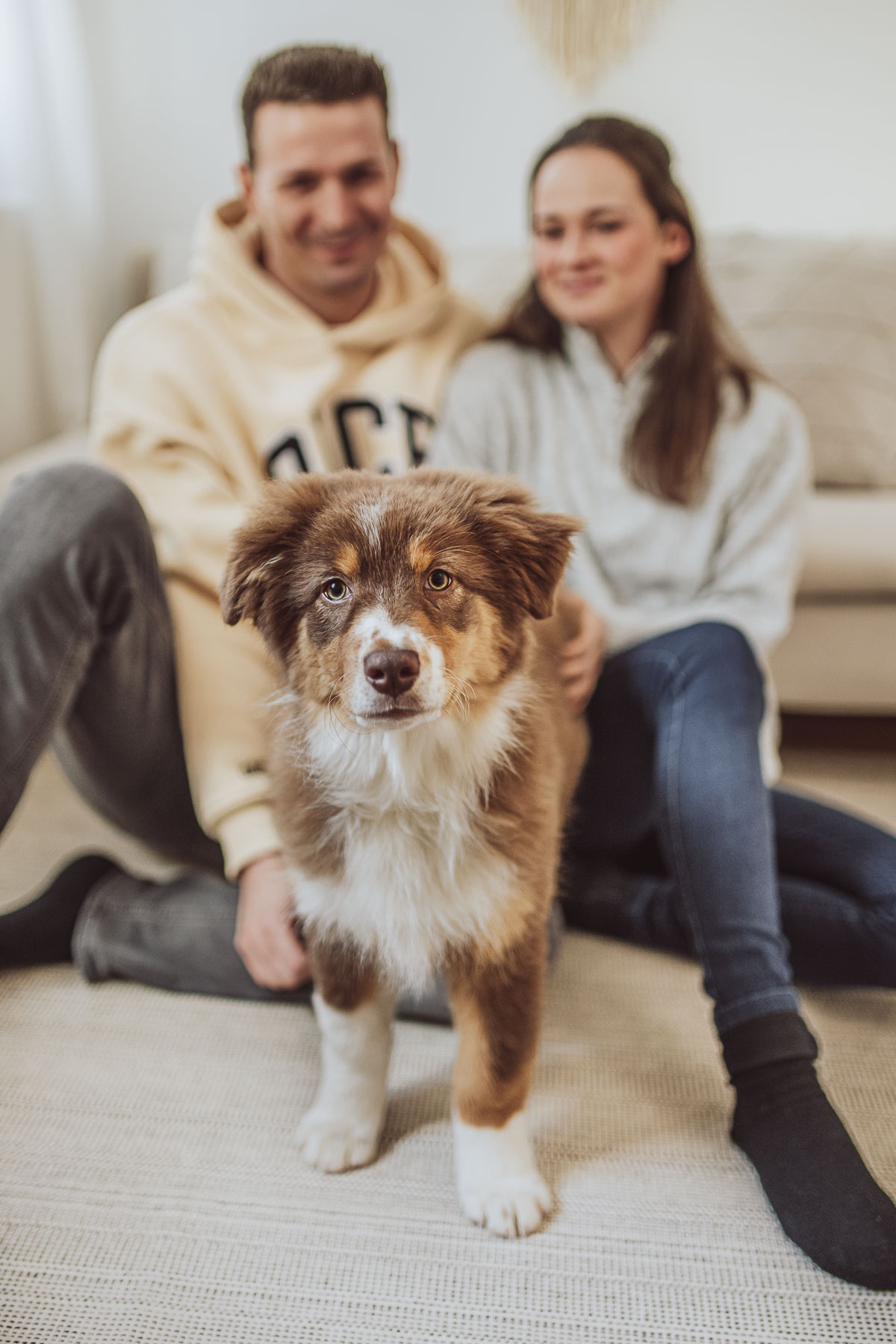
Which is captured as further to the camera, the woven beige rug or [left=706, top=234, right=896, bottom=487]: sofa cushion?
[left=706, top=234, right=896, bottom=487]: sofa cushion

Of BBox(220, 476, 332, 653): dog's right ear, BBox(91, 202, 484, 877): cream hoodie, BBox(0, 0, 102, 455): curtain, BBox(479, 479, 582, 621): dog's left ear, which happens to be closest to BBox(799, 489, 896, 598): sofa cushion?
BBox(91, 202, 484, 877): cream hoodie

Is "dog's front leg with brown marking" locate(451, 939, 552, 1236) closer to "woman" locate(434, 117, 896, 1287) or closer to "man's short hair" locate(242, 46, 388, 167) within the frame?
"woman" locate(434, 117, 896, 1287)

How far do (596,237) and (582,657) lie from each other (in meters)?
0.85

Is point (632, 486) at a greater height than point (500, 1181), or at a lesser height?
greater

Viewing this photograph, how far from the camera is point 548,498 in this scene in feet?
6.59

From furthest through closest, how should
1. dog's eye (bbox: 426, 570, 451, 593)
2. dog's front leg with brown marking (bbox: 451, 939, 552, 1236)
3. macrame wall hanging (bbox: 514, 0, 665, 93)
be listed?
macrame wall hanging (bbox: 514, 0, 665, 93) < dog's front leg with brown marking (bbox: 451, 939, 552, 1236) < dog's eye (bbox: 426, 570, 451, 593)

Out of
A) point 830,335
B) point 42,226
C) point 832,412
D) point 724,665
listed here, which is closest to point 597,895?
point 724,665

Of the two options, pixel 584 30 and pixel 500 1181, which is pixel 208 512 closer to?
pixel 500 1181

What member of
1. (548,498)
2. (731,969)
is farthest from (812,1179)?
(548,498)

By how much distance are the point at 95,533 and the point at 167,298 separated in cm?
73

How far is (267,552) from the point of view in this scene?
120 cm

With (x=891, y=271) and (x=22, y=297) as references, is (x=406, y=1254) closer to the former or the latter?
(x=891, y=271)

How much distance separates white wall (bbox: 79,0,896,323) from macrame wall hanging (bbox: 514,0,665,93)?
→ 5cm

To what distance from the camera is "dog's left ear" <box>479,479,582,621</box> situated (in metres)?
1.21
